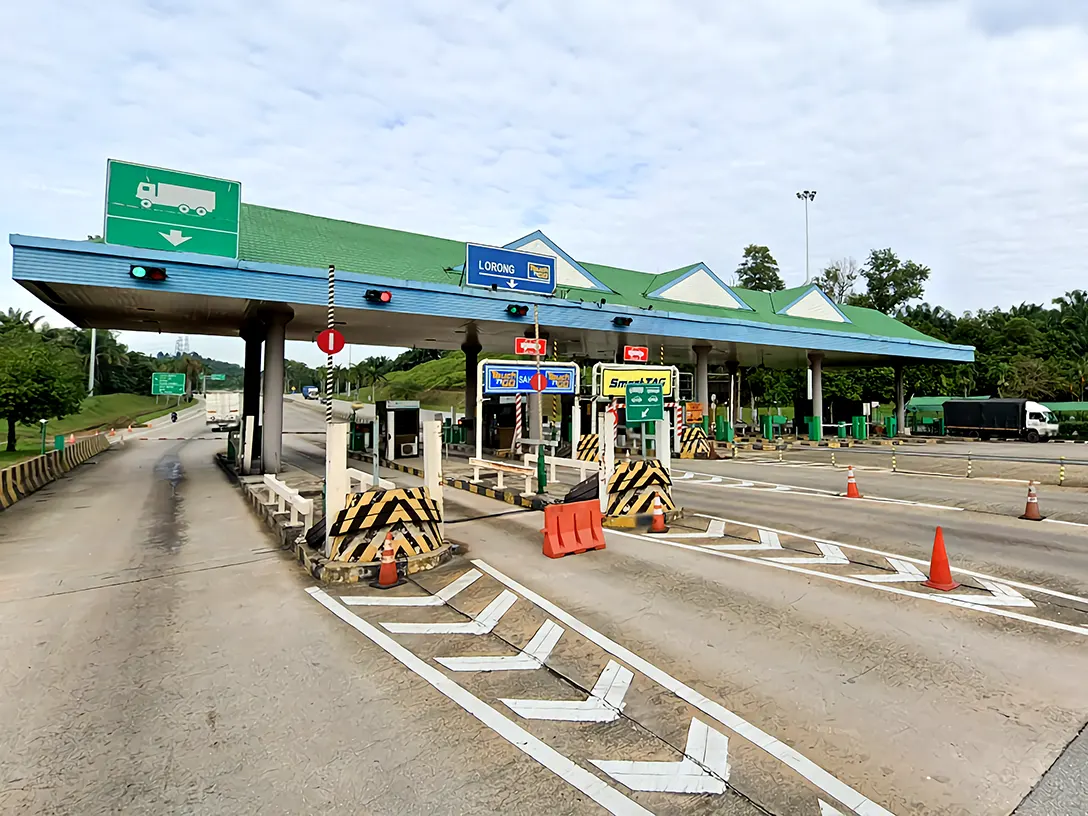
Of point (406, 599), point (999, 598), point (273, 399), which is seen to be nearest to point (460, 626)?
point (406, 599)

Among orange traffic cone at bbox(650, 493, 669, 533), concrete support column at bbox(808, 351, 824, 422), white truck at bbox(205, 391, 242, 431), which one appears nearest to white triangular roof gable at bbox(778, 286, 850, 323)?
concrete support column at bbox(808, 351, 824, 422)

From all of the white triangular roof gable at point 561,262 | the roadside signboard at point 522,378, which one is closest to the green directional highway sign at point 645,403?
the roadside signboard at point 522,378

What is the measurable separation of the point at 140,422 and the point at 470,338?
172 feet

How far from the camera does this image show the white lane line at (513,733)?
10.8 feet

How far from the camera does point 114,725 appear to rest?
4172 mm

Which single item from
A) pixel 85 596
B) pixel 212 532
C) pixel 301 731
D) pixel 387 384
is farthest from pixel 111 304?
pixel 387 384

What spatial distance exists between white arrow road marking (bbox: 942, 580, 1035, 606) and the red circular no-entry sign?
8.77m

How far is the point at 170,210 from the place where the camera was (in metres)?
14.1

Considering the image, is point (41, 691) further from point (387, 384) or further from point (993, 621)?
point (387, 384)

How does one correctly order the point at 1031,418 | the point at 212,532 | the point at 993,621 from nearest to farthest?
the point at 993,621, the point at 212,532, the point at 1031,418

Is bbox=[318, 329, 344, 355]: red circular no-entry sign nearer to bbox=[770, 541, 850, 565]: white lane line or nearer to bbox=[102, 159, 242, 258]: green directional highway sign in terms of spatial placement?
bbox=[770, 541, 850, 565]: white lane line

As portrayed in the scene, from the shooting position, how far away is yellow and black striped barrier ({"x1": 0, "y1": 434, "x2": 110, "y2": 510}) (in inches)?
577

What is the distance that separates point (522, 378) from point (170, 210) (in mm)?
10531

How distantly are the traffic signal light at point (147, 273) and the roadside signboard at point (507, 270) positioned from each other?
26.0ft
